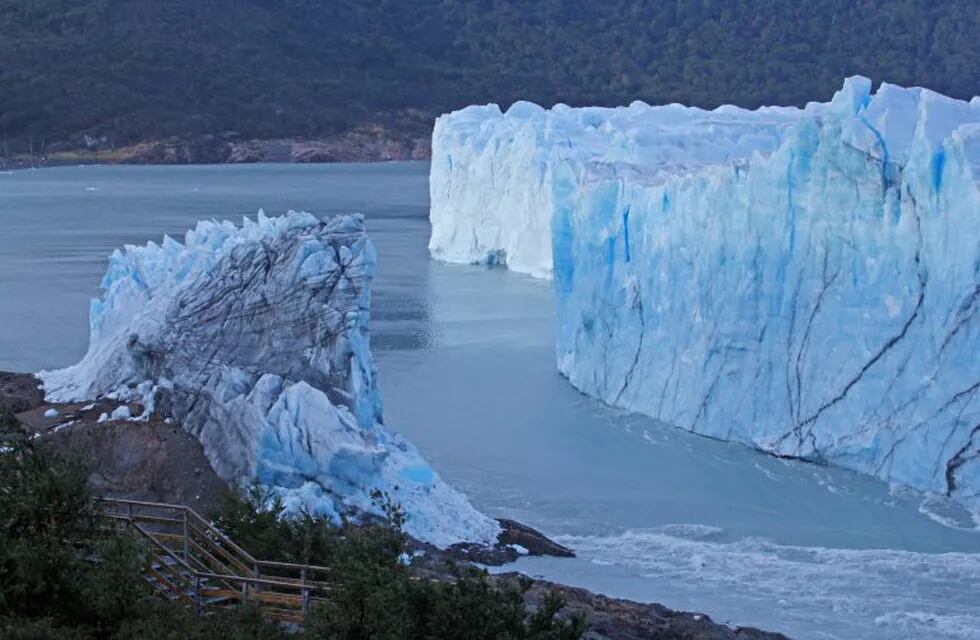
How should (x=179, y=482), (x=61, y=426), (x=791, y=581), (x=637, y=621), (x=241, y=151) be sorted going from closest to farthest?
(x=637, y=621)
(x=791, y=581)
(x=179, y=482)
(x=61, y=426)
(x=241, y=151)

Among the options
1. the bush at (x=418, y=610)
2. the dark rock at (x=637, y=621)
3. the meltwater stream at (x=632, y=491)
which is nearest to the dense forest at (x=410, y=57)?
the meltwater stream at (x=632, y=491)

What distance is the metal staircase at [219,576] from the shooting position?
6.77m

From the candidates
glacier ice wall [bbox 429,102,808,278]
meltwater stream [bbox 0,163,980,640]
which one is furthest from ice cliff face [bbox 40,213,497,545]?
glacier ice wall [bbox 429,102,808,278]

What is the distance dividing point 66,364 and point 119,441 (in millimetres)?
6356

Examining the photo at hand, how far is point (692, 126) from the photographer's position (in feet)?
69.2

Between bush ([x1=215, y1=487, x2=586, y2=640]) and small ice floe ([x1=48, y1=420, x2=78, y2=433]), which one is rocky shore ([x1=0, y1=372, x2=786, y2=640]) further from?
bush ([x1=215, y1=487, x2=586, y2=640])

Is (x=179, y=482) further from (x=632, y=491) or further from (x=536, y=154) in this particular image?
(x=536, y=154)

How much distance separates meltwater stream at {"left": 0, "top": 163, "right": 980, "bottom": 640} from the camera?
9.50 meters

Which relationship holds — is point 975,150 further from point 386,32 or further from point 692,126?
point 386,32

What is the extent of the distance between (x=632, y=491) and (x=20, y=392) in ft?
17.8

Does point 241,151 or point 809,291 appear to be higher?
point 809,291

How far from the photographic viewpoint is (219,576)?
22.5ft

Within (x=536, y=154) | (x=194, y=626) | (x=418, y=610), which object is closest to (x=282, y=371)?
(x=194, y=626)

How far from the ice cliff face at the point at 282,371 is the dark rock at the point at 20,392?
16 centimetres
